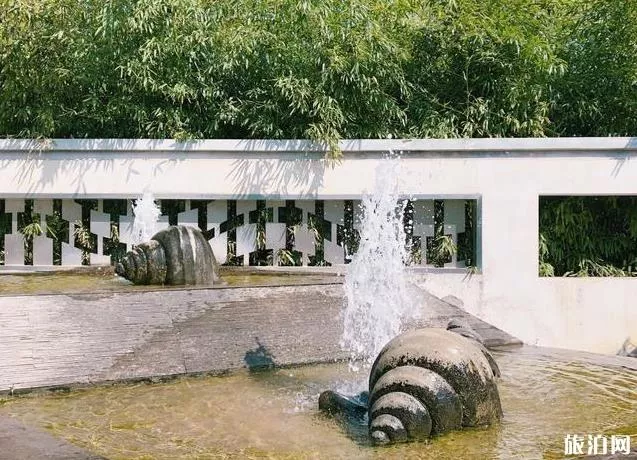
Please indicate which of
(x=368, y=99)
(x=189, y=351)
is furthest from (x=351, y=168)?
(x=189, y=351)

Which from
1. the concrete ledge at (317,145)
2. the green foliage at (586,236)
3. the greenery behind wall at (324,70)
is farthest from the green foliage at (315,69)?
the green foliage at (586,236)

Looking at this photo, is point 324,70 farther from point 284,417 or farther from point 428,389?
point 428,389

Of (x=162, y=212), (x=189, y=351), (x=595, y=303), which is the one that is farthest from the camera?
(x=162, y=212)

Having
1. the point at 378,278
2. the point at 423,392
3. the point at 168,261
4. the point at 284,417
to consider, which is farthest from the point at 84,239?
the point at 423,392

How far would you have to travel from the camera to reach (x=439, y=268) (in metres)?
10.2

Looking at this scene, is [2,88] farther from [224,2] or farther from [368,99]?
[368,99]

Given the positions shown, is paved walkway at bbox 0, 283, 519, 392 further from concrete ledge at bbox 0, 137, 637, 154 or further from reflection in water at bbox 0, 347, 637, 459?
concrete ledge at bbox 0, 137, 637, 154

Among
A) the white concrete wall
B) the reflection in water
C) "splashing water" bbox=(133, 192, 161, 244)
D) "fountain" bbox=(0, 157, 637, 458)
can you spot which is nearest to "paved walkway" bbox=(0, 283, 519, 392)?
"fountain" bbox=(0, 157, 637, 458)

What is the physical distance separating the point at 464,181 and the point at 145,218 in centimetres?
378

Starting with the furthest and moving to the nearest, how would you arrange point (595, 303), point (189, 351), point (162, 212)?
point (162, 212) → point (595, 303) → point (189, 351)

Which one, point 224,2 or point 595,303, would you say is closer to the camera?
point 595,303

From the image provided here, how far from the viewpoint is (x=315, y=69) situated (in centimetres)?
1030

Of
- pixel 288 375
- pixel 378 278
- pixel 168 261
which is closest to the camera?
pixel 288 375

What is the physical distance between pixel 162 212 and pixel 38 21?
2799 millimetres
